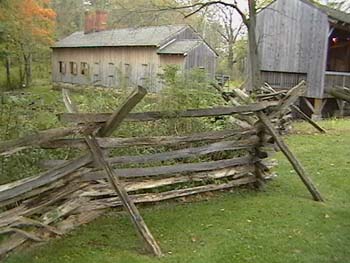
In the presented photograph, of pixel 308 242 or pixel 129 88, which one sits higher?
pixel 129 88

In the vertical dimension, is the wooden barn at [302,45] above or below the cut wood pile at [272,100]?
above

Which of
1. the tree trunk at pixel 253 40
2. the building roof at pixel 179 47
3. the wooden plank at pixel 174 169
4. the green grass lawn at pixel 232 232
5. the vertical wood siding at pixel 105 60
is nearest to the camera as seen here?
the green grass lawn at pixel 232 232

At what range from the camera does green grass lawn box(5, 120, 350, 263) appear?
4.73m

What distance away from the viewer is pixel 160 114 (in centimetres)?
555

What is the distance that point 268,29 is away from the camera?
Result: 2358cm

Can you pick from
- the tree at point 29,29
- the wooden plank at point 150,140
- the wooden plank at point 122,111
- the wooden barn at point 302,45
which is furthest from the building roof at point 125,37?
the wooden plank at point 122,111

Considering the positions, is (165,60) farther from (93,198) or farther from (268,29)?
(93,198)

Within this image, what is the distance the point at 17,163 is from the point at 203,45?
91.7 ft

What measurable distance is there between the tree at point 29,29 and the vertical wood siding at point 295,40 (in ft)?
47.7

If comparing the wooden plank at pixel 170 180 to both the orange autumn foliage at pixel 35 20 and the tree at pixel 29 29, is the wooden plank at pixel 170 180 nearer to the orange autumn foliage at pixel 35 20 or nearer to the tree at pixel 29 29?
the tree at pixel 29 29

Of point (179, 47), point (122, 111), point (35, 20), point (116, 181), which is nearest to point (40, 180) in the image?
point (116, 181)

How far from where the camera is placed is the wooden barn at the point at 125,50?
31.3m

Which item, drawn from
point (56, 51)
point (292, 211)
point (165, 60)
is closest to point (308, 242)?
point (292, 211)

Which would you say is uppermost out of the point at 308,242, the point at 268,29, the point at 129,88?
the point at 268,29
